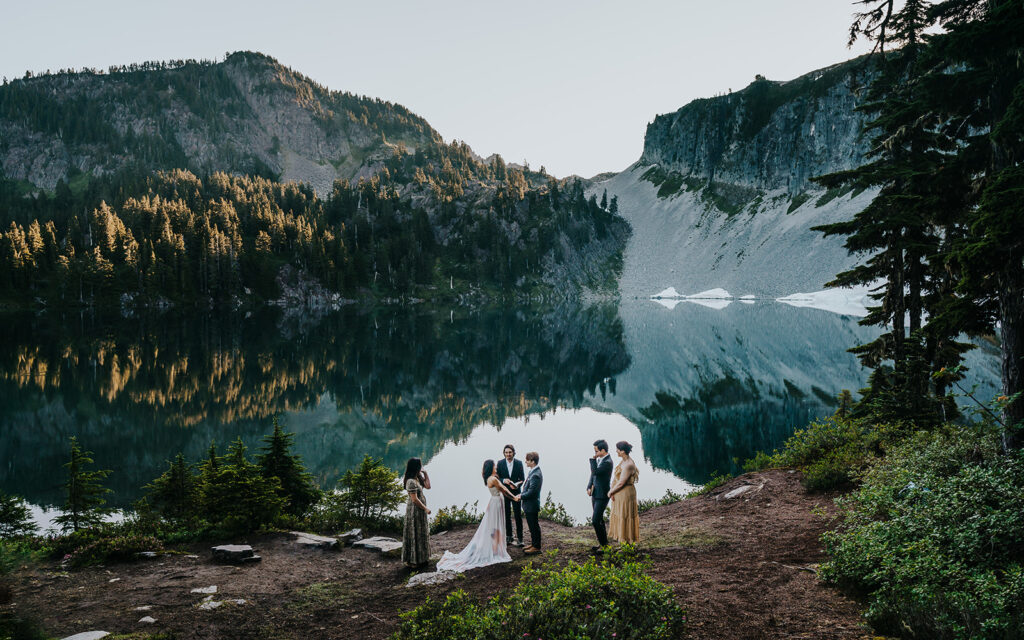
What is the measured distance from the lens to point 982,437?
10625mm

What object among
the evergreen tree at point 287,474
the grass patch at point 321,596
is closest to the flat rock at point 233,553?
the grass patch at point 321,596

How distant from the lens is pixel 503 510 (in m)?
12.3

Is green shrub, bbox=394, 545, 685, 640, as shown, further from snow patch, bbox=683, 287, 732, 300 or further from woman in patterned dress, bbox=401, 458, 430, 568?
snow patch, bbox=683, 287, 732, 300

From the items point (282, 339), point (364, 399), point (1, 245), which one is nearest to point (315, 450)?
point (364, 399)

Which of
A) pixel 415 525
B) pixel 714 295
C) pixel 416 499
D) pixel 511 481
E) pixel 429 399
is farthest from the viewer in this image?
pixel 714 295

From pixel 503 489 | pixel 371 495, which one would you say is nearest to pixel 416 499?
pixel 503 489

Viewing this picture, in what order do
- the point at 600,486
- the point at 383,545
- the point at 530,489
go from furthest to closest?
the point at 383,545
the point at 530,489
the point at 600,486

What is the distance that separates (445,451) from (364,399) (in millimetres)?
16040

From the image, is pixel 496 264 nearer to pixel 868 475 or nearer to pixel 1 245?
pixel 1 245

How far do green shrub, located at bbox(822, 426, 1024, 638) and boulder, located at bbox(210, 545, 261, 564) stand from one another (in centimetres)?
1245

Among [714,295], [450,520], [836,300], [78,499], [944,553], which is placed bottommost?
[450,520]

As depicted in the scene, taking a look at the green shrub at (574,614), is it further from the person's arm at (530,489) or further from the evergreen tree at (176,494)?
the evergreen tree at (176,494)

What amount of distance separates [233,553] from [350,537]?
3162 mm

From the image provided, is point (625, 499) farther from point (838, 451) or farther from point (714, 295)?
point (714, 295)
